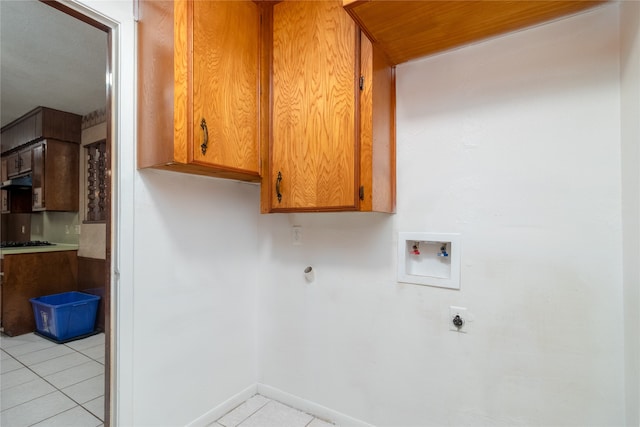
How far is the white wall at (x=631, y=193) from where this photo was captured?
94cm

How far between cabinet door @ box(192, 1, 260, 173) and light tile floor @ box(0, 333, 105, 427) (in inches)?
68.6

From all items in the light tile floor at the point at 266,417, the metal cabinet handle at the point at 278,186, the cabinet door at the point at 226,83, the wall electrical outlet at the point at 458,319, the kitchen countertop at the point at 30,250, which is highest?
the cabinet door at the point at 226,83

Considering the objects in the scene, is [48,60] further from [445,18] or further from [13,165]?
[445,18]

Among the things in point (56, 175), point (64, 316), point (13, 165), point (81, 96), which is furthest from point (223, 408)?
point (13, 165)

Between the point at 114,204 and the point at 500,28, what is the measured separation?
181 centimetres

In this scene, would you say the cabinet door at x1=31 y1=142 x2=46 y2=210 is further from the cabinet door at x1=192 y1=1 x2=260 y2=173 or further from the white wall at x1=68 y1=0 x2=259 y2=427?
the cabinet door at x1=192 y1=1 x2=260 y2=173

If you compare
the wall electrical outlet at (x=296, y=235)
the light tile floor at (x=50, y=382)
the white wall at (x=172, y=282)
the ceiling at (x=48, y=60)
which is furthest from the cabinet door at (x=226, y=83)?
the light tile floor at (x=50, y=382)

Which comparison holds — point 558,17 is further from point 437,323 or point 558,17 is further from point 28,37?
point 28,37

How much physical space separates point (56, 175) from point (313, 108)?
142 inches

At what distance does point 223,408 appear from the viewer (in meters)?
1.79

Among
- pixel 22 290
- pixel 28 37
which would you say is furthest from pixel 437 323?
pixel 22 290

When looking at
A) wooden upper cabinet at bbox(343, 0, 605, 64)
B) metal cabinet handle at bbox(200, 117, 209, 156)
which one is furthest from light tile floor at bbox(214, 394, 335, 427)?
wooden upper cabinet at bbox(343, 0, 605, 64)

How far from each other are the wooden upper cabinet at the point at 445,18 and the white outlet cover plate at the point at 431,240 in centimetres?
86

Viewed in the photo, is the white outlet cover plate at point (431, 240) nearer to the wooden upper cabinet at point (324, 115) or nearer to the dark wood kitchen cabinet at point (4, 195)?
the wooden upper cabinet at point (324, 115)
